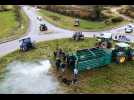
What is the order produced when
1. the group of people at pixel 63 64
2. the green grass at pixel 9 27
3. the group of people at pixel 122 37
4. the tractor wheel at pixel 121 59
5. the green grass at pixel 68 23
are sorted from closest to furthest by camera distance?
the group of people at pixel 63 64 → the tractor wheel at pixel 121 59 → the green grass at pixel 9 27 → the green grass at pixel 68 23 → the group of people at pixel 122 37

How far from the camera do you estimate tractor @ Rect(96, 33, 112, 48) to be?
21.4m

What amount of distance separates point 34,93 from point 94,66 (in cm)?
428

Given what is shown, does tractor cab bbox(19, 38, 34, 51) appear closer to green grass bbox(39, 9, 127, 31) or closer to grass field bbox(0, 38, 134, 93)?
grass field bbox(0, 38, 134, 93)

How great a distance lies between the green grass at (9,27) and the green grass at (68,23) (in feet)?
5.47

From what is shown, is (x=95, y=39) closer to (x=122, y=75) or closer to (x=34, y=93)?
(x=122, y=75)

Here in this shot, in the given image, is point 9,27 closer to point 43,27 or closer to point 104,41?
point 43,27

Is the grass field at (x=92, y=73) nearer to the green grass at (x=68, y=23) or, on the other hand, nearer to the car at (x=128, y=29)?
the green grass at (x=68, y=23)

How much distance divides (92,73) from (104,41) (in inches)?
151

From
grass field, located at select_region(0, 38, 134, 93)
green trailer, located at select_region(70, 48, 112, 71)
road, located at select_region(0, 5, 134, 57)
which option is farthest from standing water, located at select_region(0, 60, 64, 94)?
road, located at select_region(0, 5, 134, 57)

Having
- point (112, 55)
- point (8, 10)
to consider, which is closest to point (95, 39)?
point (112, 55)

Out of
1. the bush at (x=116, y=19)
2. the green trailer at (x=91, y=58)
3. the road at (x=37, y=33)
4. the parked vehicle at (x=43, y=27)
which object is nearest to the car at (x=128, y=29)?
the road at (x=37, y=33)

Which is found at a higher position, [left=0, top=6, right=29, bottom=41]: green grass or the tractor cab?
[left=0, top=6, right=29, bottom=41]: green grass

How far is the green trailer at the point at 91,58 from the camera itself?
60.3 ft

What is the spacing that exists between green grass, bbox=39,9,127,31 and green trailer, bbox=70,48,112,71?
2.72 metres
